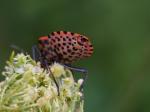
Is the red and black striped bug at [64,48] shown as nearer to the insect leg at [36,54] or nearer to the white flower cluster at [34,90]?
the insect leg at [36,54]

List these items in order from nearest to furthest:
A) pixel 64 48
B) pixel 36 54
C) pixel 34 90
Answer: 1. pixel 34 90
2. pixel 64 48
3. pixel 36 54

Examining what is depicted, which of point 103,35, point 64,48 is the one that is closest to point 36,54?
point 64,48

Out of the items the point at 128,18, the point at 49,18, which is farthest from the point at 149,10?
the point at 49,18

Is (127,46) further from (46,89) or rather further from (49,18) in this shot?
(46,89)

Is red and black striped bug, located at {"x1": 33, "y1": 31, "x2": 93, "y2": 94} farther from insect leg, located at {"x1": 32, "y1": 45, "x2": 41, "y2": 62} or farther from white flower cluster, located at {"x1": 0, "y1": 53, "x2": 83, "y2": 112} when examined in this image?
white flower cluster, located at {"x1": 0, "y1": 53, "x2": 83, "y2": 112}

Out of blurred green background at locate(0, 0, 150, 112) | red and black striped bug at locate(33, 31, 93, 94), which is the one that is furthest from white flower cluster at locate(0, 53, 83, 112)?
blurred green background at locate(0, 0, 150, 112)

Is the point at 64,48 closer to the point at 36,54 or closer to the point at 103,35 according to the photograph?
the point at 36,54

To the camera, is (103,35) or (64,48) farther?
(103,35)
